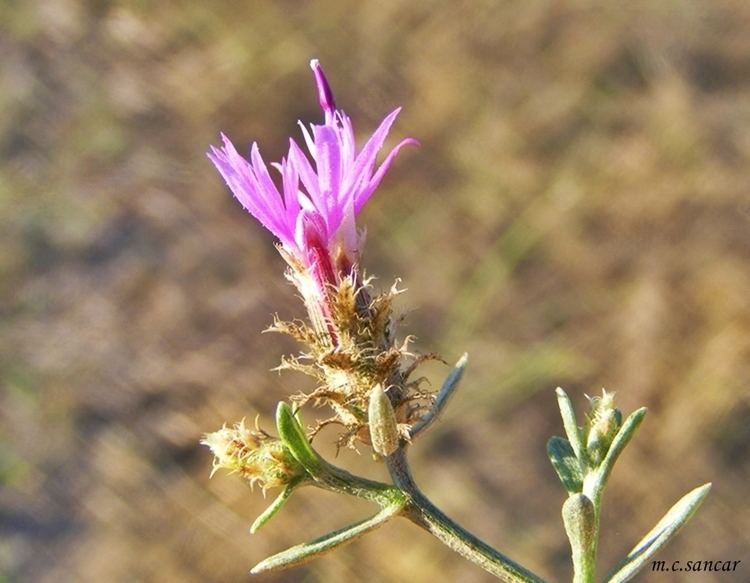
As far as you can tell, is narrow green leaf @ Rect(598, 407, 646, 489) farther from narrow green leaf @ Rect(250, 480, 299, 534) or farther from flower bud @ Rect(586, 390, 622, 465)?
narrow green leaf @ Rect(250, 480, 299, 534)

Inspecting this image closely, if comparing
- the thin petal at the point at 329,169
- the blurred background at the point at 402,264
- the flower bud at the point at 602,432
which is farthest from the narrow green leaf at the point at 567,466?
the blurred background at the point at 402,264

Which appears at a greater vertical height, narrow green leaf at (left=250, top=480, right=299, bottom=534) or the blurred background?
the blurred background

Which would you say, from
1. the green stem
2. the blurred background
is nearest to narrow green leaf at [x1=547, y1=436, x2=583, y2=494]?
the green stem

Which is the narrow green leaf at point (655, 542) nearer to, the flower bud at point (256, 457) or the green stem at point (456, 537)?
the green stem at point (456, 537)

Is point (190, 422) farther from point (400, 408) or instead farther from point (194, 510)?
point (400, 408)

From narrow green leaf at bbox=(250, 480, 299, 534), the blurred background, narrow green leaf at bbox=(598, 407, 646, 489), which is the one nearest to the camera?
narrow green leaf at bbox=(250, 480, 299, 534)

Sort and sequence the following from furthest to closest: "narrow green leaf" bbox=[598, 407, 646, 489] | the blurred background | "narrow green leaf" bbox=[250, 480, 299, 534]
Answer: the blurred background < "narrow green leaf" bbox=[598, 407, 646, 489] < "narrow green leaf" bbox=[250, 480, 299, 534]

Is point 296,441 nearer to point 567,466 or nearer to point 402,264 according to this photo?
point 567,466
